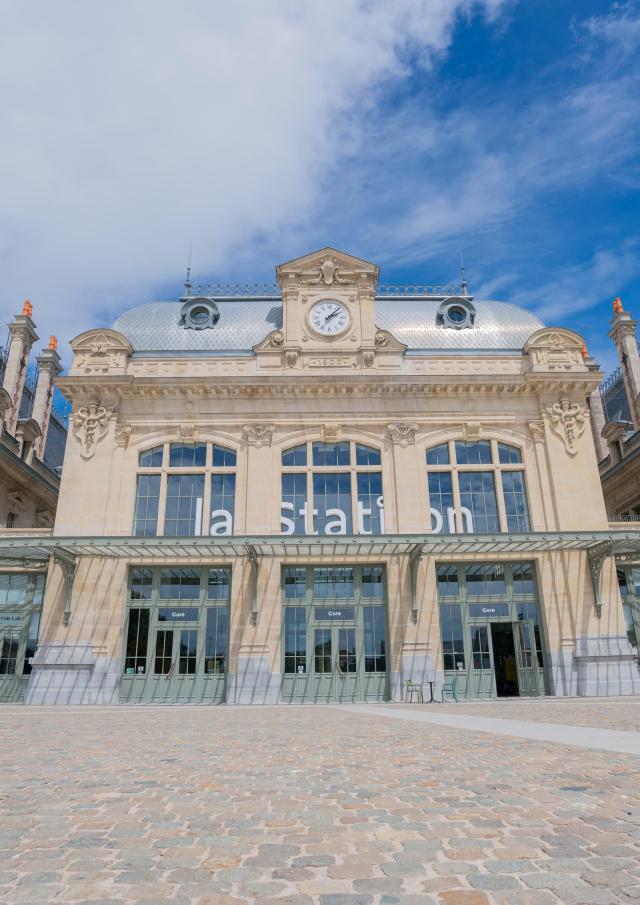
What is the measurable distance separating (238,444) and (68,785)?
22.2 meters

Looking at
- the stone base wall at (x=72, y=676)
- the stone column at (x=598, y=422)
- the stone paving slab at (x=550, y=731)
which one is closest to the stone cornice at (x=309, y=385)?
the stone base wall at (x=72, y=676)

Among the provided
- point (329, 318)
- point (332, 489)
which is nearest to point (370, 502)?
point (332, 489)

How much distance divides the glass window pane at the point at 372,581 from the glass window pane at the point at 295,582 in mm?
2369

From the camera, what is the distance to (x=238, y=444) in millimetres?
28312

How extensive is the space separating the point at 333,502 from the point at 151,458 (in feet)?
26.6

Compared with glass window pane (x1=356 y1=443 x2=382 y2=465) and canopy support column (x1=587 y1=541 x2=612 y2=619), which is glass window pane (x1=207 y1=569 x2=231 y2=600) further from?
canopy support column (x1=587 y1=541 x2=612 y2=619)

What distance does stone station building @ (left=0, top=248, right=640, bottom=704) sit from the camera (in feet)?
82.0

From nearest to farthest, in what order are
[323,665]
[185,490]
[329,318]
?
[323,665], [185,490], [329,318]

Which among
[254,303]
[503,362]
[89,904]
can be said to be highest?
[254,303]

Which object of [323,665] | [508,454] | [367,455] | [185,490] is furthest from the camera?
[508,454]

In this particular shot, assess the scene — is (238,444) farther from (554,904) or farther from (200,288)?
(554,904)

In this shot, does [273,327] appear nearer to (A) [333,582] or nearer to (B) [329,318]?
(B) [329,318]

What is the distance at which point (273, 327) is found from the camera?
105 ft

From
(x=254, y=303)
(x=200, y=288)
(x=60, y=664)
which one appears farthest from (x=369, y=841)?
(x=200, y=288)
